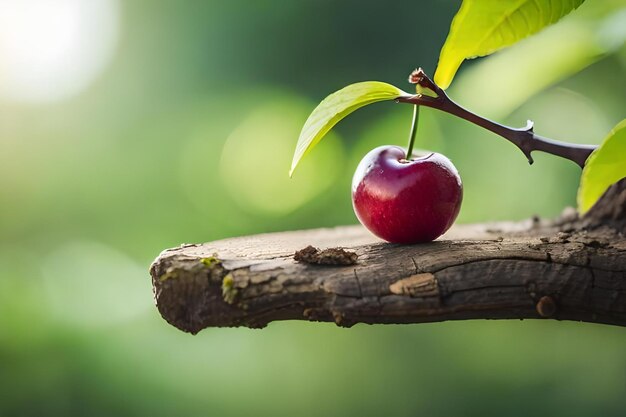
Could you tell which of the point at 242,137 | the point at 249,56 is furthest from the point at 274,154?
the point at 249,56

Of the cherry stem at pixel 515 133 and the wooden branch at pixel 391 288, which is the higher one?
the cherry stem at pixel 515 133

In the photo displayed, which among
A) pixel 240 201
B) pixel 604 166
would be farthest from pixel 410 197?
pixel 240 201

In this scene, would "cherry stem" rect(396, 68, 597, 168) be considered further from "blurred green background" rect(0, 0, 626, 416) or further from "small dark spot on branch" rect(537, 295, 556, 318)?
"blurred green background" rect(0, 0, 626, 416)

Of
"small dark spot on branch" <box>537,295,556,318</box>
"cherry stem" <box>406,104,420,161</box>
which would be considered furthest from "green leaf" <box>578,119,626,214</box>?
"cherry stem" <box>406,104,420,161</box>

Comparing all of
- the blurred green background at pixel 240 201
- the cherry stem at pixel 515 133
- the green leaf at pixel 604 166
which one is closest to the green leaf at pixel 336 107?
the cherry stem at pixel 515 133

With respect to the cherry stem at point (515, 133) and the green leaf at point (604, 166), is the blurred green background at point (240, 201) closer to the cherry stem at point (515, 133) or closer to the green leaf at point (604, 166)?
the cherry stem at point (515, 133)

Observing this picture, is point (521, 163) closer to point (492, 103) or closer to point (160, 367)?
point (492, 103)

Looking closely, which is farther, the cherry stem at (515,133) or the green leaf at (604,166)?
the cherry stem at (515,133)
